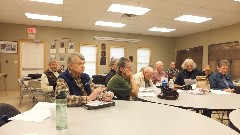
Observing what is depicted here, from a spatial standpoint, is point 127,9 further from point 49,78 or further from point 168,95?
point 168,95

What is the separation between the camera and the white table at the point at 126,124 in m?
1.36

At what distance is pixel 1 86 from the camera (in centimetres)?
943

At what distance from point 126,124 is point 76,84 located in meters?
1.08

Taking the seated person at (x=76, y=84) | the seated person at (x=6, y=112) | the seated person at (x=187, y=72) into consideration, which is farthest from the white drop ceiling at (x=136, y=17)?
the seated person at (x=6, y=112)

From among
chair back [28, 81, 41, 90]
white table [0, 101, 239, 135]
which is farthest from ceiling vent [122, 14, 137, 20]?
white table [0, 101, 239, 135]

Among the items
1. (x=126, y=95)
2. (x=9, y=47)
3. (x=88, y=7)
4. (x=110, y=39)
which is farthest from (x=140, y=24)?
(x=126, y=95)

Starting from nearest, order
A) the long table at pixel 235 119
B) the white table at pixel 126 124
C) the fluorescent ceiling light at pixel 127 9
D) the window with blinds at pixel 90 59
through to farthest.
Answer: the white table at pixel 126 124
the long table at pixel 235 119
the fluorescent ceiling light at pixel 127 9
the window with blinds at pixel 90 59

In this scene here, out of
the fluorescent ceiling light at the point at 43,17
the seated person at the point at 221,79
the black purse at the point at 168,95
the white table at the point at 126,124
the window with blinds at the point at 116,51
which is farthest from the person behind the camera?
the window with blinds at the point at 116,51

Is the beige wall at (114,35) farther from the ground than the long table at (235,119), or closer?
farther from the ground

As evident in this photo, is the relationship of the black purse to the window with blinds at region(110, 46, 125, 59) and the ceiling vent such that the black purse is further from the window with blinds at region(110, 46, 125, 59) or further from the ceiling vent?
the window with blinds at region(110, 46, 125, 59)

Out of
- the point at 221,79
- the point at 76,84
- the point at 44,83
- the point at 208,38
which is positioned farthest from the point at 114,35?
the point at 76,84

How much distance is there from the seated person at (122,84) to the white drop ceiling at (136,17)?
3224 mm

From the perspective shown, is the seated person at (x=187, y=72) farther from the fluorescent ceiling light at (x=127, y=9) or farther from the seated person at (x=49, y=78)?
the seated person at (x=49, y=78)

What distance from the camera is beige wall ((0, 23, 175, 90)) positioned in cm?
947
